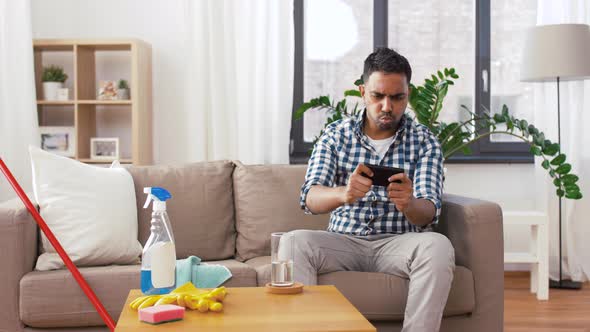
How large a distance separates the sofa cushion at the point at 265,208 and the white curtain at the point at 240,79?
43.5 inches

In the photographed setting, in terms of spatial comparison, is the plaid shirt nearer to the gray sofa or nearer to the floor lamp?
the gray sofa

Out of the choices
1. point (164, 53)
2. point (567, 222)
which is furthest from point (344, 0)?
point (567, 222)

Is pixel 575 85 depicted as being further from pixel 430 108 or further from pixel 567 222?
pixel 430 108

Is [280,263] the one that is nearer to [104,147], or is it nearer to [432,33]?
[104,147]

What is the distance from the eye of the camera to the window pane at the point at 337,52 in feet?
15.0

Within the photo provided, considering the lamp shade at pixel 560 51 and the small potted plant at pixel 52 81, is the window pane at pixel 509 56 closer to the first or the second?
the lamp shade at pixel 560 51

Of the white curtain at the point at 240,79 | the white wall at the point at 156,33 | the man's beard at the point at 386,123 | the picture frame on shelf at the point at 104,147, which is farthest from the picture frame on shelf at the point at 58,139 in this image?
the man's beard at the point at 386,123

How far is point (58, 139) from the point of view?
13.4 ft

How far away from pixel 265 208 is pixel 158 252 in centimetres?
Result: 118

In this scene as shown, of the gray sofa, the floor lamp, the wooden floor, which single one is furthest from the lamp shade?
the gray sofa

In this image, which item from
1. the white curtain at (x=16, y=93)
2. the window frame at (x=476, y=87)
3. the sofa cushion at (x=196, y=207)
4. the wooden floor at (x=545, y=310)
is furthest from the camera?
Result: the window frame at (x=476, y=87)

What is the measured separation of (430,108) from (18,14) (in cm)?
219

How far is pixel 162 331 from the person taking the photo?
159cm

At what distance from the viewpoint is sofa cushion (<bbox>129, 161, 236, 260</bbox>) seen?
9.80 ft
